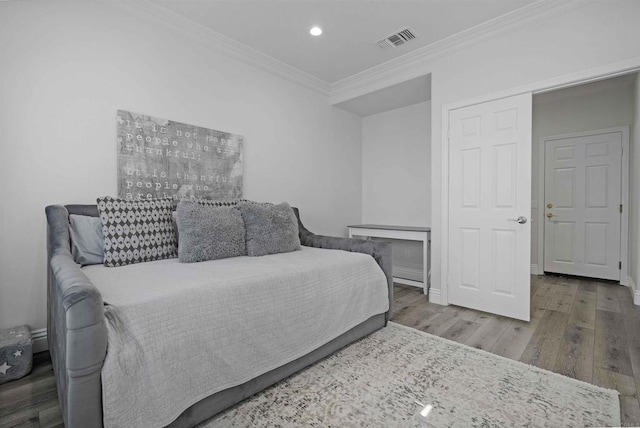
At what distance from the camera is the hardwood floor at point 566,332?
1749mm

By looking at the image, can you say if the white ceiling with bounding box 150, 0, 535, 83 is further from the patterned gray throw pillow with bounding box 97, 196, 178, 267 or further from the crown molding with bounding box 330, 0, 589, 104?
the patterned gray throw pillow with bounding box 97, 196, 178, 267

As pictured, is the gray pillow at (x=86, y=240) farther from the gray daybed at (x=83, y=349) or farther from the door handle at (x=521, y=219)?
the door handle at (x=521, y=219)

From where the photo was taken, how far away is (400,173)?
4195 mm

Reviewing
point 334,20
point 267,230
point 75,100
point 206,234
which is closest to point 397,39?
point 334,20

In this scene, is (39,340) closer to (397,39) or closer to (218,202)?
(218,202)

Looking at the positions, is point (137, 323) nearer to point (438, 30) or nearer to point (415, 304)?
point (415, 304)

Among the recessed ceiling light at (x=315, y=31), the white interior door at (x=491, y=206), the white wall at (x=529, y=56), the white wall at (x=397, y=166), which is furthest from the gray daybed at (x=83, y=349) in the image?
the white wall at (x=397, y=166)

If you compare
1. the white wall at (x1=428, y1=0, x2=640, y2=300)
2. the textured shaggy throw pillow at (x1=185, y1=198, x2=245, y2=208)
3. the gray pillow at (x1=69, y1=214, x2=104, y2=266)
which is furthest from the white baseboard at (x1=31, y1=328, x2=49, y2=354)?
the white wall at (x1=428, y1=0, x2=640, y2=300)

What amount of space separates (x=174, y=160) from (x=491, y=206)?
2.86 m

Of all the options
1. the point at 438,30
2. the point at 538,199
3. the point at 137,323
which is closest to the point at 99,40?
the point at 137,323

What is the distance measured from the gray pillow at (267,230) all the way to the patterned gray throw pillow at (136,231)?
0.55 metres

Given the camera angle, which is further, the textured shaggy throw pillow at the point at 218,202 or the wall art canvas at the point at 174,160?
the textured shaggy throw pillow at the point at 218,202

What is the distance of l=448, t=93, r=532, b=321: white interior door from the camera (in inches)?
101

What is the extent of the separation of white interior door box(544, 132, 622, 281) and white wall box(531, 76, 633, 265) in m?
0.13
